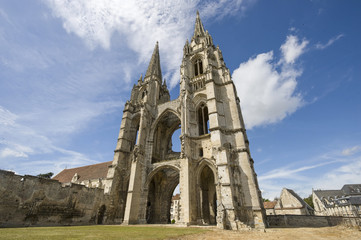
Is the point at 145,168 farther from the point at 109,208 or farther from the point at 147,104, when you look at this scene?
the point at 147,104

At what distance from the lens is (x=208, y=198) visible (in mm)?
18094

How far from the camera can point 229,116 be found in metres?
17.8

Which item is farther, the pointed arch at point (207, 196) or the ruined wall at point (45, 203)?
the pointed arch at point (207, 196)

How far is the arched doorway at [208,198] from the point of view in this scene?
17078 mm

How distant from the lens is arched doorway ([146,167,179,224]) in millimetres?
18922

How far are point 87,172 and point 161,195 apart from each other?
606 inches

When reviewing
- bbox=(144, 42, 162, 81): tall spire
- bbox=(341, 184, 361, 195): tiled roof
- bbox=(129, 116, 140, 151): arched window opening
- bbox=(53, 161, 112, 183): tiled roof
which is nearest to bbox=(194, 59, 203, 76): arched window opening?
bbox=(144, 42, 162, 81): tall spire

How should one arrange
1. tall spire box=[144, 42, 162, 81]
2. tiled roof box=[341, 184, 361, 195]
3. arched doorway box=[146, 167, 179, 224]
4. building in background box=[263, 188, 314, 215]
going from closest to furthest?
arched doorway box=[146, 167, 179, 224] < tall spire box=[144, 42, 162, 81] < building in background box=[263, 188, 314, 215] < tiled roof box=[341, 184, 361, 195]

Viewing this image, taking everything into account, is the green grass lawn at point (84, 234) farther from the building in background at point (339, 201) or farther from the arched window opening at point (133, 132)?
the building in background at point (339, 201)

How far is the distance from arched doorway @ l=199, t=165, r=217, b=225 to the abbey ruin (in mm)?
90

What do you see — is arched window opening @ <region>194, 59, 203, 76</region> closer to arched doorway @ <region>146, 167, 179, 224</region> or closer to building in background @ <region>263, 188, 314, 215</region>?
arched doorway @ <region>146, 167, 179, 224</region>

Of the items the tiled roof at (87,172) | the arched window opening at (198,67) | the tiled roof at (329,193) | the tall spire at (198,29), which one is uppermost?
the tall spire at (198,29)

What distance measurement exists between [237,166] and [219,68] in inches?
491

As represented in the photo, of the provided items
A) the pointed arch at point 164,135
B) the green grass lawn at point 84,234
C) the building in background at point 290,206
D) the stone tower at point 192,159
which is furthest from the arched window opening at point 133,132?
the building in background at point 290,206
